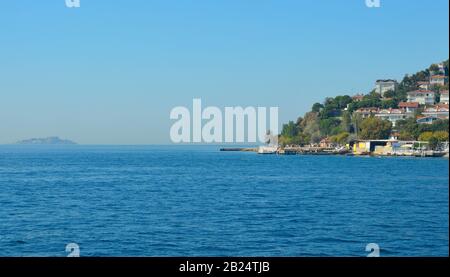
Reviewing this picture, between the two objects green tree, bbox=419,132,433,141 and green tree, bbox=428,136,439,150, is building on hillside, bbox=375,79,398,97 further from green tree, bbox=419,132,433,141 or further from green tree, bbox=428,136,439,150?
green tree, bbox=428,136,439,150

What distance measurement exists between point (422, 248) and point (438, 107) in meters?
36.3

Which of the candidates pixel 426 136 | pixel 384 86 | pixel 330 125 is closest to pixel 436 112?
pixel 426 136

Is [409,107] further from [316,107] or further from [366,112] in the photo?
[316,107]

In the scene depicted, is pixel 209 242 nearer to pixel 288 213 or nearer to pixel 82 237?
pixel 82 237

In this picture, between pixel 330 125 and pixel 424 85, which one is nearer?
pixel 424 85

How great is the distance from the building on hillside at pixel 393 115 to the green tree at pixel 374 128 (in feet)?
2.13

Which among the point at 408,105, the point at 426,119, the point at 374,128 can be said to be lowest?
the point at 374,128

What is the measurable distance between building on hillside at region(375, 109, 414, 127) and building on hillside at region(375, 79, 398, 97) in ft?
16.6

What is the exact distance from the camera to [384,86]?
53.1 meters

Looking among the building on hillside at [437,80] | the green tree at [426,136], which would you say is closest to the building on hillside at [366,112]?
the green tree at [426,136]

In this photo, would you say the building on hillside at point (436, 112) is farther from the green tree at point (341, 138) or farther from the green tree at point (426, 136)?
the green tree at point (341, 138)

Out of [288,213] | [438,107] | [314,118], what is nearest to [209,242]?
[288,213]

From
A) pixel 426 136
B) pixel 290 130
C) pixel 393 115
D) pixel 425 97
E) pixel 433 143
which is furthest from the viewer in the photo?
pixel 290 130
